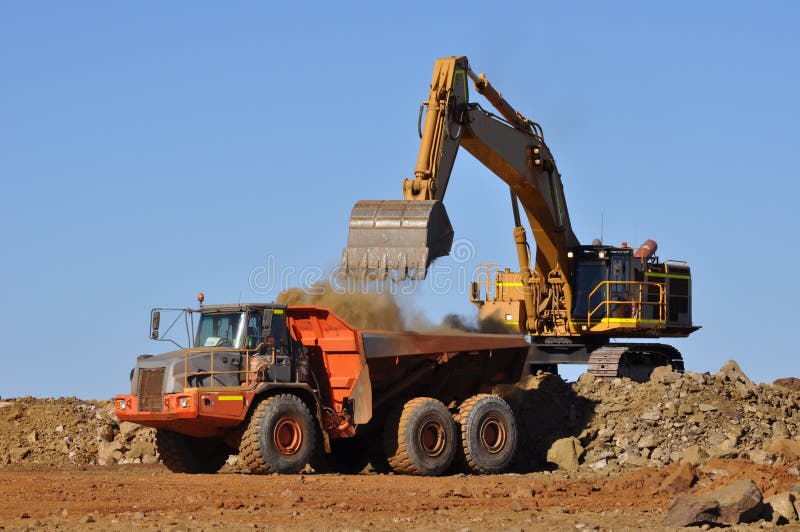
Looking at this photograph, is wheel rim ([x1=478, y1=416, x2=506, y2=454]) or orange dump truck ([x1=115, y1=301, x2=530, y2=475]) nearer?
orange dump truck ([x1=115, y1=301, x2=530, y2=475])

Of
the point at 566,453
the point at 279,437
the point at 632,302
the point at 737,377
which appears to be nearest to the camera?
the point at 279,437

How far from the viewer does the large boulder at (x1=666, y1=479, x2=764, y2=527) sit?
45.1 ft

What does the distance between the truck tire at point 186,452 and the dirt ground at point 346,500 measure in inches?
19.6

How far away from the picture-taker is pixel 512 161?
24500mm

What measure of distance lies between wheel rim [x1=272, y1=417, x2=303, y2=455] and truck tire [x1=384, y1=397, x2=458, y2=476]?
1.76 metres

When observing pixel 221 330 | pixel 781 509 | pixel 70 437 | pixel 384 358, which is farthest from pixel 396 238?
pixel 70 437

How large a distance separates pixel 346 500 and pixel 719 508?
441 centimetres

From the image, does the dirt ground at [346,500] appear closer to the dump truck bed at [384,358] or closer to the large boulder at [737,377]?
the dump truck bed at [384,358]

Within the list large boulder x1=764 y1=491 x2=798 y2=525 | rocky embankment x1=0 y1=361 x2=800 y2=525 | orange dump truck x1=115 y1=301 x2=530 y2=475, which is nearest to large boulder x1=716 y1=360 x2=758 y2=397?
rocky embankment x1=0 y1=361 x2=800 y2=525

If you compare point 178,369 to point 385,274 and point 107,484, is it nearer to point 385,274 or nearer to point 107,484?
point 107,484

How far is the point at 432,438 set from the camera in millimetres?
19719

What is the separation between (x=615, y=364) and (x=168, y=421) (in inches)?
445

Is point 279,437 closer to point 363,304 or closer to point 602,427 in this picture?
point 363,304

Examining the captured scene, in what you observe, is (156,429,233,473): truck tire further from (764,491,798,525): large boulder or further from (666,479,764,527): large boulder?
(764,491,798,525): large boulder
